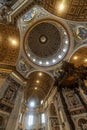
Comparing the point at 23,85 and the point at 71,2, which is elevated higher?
the point at 71,2

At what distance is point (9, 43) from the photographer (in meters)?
11.6

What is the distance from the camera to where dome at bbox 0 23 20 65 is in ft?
34.1

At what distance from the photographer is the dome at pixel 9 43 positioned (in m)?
10.4

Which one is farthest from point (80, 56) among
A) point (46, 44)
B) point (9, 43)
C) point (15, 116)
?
point (15, 116)

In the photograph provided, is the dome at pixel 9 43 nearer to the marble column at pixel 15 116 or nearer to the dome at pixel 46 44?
the dome at pixel 46 44

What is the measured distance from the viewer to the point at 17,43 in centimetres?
1242

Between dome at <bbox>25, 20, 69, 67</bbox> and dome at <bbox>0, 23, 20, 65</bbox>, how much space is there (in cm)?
300

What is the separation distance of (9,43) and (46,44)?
6834 mm

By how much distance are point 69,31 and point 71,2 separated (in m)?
3.84

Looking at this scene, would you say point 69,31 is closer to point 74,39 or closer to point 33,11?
point 74,39

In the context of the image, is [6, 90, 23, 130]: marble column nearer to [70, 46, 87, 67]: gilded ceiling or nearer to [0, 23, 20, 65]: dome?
[0, 23, 20, 65]: dome

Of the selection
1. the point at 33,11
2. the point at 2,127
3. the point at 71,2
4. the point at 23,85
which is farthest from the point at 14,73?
the point at 71,2

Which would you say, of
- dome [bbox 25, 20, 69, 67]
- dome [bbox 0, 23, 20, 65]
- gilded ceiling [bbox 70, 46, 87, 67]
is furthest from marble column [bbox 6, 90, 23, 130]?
gilded ceiling [bbox 70, 46, 87, 67]

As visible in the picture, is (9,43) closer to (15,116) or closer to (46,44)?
(15,116)
